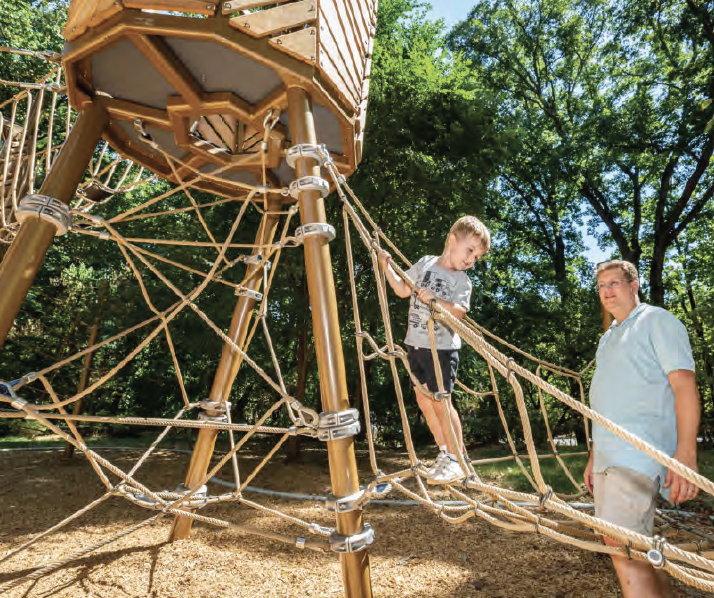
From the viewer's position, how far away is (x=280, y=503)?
4.37 metres

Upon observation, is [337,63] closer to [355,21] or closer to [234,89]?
[355,21]

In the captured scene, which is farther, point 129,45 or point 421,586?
point 421,586

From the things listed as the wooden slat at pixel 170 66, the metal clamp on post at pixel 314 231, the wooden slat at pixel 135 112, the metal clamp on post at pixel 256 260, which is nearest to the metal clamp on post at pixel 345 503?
the metal clamp on post at pixel 314 231

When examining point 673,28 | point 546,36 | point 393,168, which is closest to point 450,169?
Result: point 393,168

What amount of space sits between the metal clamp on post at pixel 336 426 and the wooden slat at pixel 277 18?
1530 mm

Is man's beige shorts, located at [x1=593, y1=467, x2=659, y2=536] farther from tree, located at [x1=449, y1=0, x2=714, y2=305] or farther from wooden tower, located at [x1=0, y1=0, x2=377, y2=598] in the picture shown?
tree, located at [x1=449, y1=0, x2=714, y2=305]

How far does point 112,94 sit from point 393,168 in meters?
4.02

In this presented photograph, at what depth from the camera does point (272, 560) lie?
306 cm

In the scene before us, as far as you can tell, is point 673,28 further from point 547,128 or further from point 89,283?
point 89,283

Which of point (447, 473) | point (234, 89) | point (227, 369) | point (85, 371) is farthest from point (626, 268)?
point (85, 371)

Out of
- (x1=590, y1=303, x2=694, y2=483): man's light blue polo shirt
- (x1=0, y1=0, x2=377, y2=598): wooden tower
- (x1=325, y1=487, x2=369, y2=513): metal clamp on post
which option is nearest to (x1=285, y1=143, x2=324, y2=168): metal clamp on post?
(x1=0, y1=0, x2=377, y2=598): wooden tower

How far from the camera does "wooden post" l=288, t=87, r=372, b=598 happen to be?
1.77 metres

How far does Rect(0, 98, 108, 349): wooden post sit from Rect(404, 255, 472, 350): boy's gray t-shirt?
172 centimetres

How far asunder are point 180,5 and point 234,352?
216 cm
